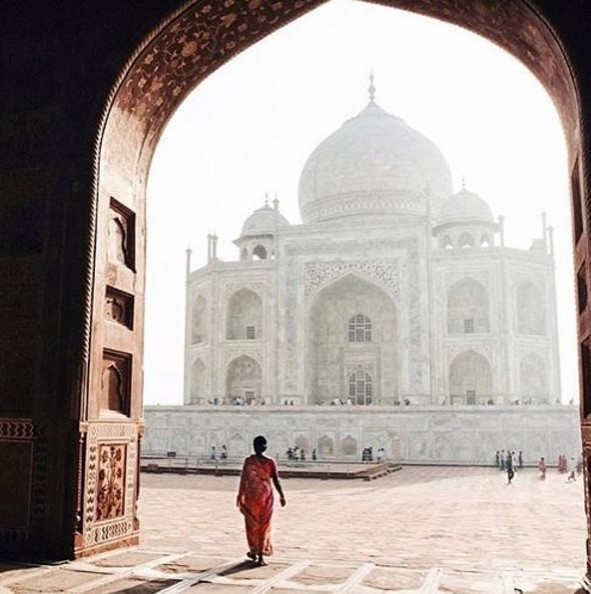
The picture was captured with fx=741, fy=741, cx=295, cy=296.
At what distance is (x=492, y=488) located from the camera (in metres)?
13.3

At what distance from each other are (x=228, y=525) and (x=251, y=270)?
21.7 m

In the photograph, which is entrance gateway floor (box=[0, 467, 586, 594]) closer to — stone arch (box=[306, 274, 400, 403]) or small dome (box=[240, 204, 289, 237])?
stone arch (box=[306, 274, 400, 403])

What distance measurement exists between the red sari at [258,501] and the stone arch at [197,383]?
2560cm

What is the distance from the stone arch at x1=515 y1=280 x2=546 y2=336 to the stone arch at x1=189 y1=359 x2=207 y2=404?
12.8 meters

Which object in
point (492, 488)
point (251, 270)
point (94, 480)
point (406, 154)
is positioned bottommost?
point (492, 488)

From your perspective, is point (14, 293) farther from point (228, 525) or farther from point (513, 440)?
point (513, 440)

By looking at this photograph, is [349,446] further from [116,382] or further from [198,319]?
[116,382]

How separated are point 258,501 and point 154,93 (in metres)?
3.21

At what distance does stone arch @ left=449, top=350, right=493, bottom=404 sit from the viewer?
91.8 ft

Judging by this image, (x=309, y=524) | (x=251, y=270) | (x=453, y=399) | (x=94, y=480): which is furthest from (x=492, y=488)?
(x=251, y=270)

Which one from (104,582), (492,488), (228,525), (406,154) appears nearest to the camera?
(104,582)

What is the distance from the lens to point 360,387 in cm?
2897

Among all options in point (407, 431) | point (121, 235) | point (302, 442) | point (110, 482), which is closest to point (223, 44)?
point (121, 235)

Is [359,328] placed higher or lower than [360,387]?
higher
